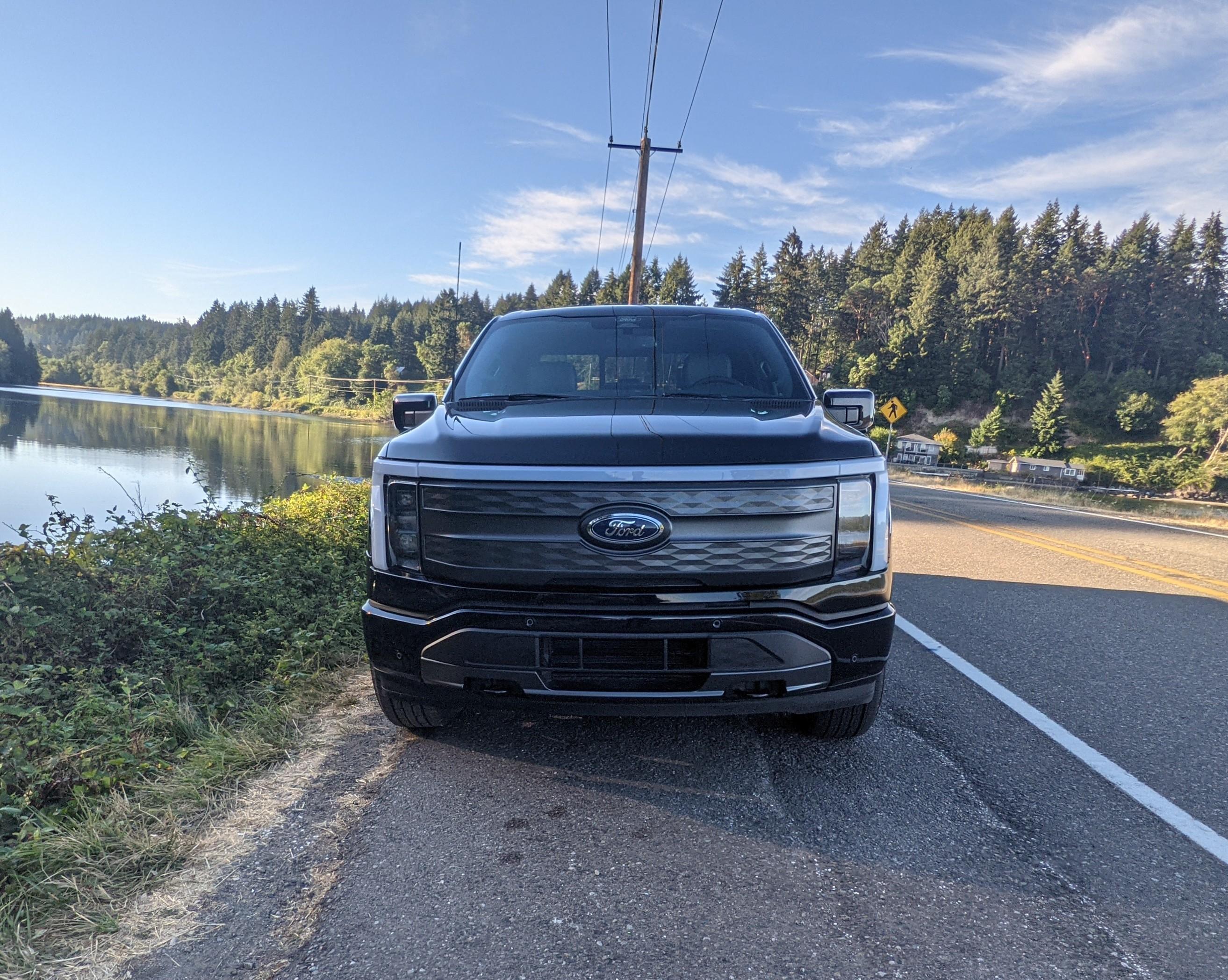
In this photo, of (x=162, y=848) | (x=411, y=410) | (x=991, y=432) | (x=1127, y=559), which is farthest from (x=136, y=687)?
(x=991, y=432)

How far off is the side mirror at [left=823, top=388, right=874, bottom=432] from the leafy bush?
311 cm

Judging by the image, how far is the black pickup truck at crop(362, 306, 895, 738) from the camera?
2219 millimetres

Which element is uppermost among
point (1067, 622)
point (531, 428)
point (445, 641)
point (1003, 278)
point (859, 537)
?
point (1003, 278)

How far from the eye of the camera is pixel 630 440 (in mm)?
2279

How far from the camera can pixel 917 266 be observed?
88.9 m

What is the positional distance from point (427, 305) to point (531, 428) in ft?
449

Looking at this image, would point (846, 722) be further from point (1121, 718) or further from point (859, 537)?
point (1121, 718)

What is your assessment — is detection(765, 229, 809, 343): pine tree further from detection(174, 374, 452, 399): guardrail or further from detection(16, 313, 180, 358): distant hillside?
detection(16, 313, 180, 358): distant hillside

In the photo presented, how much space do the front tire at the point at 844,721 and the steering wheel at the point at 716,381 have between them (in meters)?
1.53

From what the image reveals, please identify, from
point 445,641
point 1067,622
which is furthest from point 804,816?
point 1067,622

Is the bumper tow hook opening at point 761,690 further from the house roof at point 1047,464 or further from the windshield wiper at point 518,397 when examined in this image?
the house roof at point 1047,464

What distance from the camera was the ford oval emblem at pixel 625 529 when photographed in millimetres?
2201

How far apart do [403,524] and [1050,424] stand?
83378mm

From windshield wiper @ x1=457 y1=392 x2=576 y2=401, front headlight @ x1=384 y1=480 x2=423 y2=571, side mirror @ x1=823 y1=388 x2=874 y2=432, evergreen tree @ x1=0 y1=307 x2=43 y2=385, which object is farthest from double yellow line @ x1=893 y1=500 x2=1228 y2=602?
evergreen tree @ x1=0 y1=307 x2=43 y2=385
